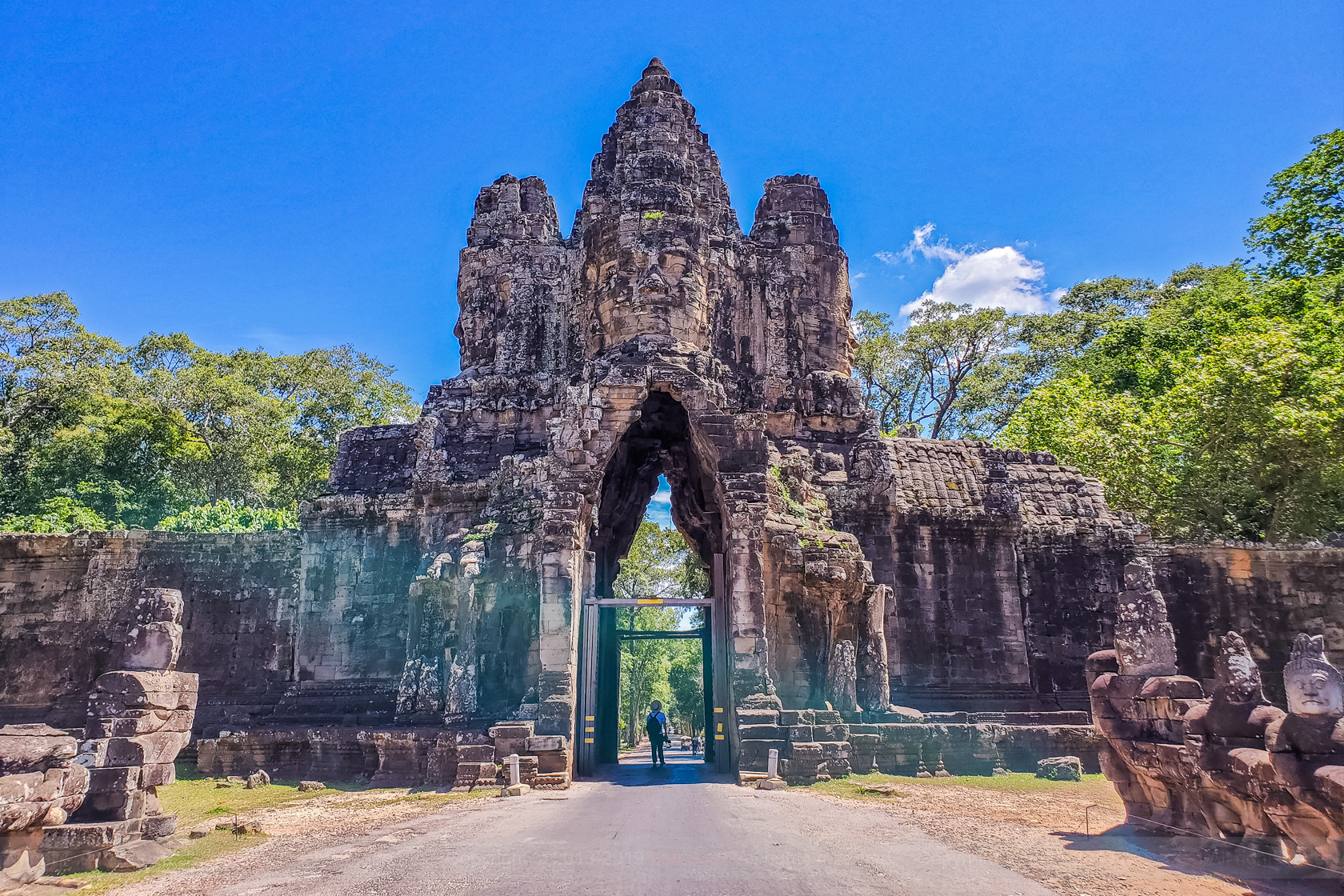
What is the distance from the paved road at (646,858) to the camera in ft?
21.5

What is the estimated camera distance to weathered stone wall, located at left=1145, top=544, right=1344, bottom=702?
17656mm

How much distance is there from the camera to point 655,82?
2480cm

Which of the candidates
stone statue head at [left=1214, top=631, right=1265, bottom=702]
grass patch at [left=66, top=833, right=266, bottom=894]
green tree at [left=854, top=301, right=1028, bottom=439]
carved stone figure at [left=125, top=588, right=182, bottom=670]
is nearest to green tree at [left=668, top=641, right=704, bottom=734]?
green tree at [left=854, top=301, right=1028, bottom=439]

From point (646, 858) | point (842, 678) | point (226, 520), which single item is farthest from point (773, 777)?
point (226, 520)

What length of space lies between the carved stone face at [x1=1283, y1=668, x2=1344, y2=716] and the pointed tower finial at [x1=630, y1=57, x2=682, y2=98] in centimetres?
2259

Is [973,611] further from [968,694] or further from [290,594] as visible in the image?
Result: [290,594]

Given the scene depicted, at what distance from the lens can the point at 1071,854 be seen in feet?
25.3

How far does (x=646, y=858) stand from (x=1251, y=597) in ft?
53.8

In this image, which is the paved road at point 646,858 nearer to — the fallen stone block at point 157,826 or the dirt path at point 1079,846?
the dirt path at point 1079,846

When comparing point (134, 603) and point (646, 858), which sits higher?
point (134, 603)

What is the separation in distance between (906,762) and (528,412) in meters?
12.2

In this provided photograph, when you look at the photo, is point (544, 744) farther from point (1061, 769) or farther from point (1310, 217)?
point (1310, 217)

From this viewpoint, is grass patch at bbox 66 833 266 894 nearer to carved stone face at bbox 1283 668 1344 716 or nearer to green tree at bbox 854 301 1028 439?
carved stone face at bbox 1283 668 1344 716

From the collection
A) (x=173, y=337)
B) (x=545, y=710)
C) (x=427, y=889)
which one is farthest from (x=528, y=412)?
(x=173, y=337)
